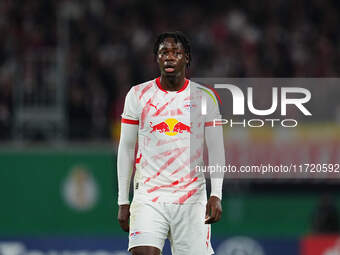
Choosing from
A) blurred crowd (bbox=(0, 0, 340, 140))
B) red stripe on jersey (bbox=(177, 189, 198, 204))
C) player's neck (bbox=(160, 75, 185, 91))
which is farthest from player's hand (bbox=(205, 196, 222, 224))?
blurred crowd (bbox=(0, 0, 340, 140))

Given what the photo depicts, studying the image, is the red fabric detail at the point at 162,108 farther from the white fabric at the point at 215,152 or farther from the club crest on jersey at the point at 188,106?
the white fabric at the point at 215,152

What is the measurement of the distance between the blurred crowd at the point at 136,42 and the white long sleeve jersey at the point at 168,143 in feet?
23.9

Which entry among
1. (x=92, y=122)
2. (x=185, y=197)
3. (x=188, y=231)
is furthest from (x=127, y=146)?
(x=92, y=122)

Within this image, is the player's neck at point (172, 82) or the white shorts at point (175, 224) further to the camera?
the player's neck at point (172, 82)

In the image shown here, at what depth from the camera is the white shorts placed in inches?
219

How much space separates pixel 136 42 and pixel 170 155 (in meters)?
9.12

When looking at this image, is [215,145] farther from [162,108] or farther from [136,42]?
[136,42]

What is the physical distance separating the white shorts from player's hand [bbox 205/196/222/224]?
0.53 ft

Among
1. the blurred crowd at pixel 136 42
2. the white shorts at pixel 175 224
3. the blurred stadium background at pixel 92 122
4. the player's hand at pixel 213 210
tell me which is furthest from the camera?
the blurred crowd at pixel 136 42

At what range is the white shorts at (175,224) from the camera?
18.2 feet

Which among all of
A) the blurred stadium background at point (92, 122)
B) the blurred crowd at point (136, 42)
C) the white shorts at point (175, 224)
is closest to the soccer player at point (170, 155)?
the white shorts at point (175, 224)

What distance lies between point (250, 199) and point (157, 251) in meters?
8.07

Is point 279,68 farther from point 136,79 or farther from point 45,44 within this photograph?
point 45,44

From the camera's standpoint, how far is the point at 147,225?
5547mm
